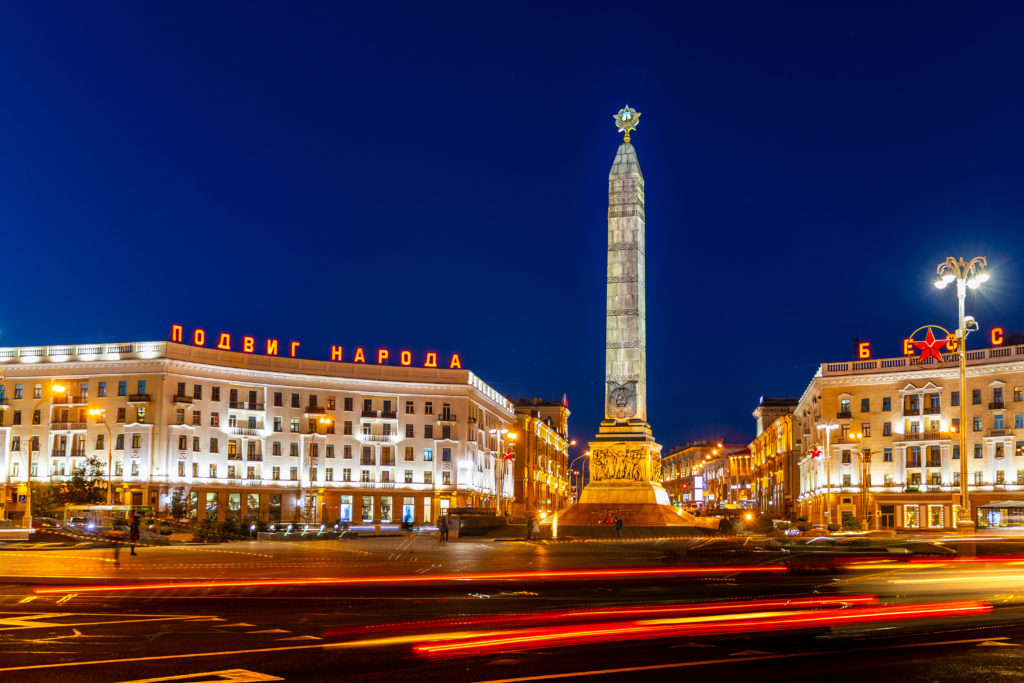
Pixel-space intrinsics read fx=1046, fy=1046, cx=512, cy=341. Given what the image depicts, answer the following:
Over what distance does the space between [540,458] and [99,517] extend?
8007cm

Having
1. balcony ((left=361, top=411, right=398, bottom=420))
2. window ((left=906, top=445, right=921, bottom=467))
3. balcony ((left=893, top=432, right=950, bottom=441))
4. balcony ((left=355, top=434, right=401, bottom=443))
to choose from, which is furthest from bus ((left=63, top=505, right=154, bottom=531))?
window ((left=906, top=445, right=921, bottom=467))

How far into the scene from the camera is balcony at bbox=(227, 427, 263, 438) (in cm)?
8697

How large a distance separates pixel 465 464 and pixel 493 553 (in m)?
58.6

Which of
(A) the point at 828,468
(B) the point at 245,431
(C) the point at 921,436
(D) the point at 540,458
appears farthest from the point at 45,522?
(D) the point at 540,458

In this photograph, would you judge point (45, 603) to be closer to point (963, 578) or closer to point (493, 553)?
point (963, 578)

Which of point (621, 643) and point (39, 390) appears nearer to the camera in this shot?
point (621, 643)

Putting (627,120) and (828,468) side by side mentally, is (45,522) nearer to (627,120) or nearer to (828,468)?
(627,120)

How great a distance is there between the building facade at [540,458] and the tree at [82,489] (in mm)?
41223

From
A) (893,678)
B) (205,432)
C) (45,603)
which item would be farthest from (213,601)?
(205,432)

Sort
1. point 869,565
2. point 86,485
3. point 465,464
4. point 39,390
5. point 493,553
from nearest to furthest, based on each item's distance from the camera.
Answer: point 869,565 < point 493,553 < point 86,485 < point 39,390 < point 465,464

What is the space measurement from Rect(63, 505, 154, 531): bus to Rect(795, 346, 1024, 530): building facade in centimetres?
4535

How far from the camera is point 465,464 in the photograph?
312 ft

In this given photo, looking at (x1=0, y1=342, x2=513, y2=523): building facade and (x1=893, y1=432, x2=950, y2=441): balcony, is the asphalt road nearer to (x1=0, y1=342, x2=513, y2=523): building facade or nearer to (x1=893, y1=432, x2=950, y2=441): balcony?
(x1=0, y1=342, x2=513, y2=523): building facade

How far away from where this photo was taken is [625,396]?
54531mm
